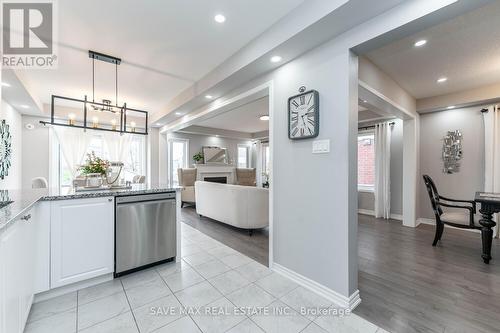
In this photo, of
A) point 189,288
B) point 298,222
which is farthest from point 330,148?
point 189,288

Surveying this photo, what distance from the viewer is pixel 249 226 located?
12.3 ft

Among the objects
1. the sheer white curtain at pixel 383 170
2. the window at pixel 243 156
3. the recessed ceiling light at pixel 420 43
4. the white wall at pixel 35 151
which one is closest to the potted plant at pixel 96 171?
the white wall at pixel 35 151

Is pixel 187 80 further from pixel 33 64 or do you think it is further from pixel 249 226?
pixel 249 226

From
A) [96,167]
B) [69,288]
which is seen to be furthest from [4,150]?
[69,288]

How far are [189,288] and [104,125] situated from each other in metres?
5.66

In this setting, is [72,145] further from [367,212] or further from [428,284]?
[367,212]

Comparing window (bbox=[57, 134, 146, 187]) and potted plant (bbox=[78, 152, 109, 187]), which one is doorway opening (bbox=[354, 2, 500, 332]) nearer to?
potted plant (bbox=[78, 152, 109, 187])

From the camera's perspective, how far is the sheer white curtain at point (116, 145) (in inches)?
227

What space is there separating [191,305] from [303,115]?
2069 mm

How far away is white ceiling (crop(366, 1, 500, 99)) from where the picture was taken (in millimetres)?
2039

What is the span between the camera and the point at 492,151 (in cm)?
359

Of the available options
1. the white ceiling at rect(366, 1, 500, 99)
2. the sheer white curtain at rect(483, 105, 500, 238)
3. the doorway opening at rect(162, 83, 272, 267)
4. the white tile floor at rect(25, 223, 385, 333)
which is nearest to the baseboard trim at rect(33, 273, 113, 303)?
the white tile floor at rect(25, 223, 385, 333)

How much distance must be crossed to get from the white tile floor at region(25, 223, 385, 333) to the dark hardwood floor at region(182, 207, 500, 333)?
0.40 meters

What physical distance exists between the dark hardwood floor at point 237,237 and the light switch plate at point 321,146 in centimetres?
158
